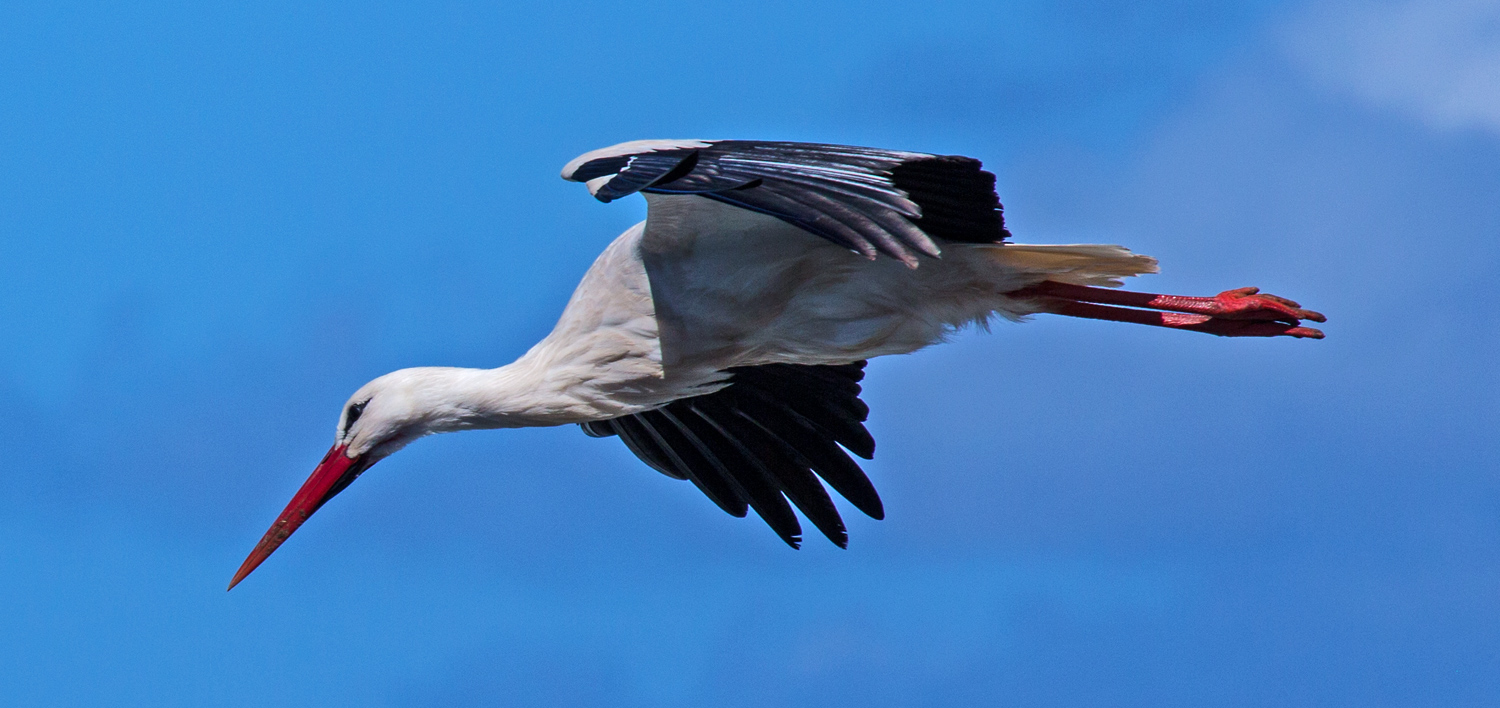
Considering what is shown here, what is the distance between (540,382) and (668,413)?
115 centimetres

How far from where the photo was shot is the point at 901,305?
5.76 meters

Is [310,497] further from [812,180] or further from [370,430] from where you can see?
[812,180]

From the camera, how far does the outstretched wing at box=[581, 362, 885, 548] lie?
22.3ft

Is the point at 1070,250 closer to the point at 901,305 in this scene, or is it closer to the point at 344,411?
the point at 901,305

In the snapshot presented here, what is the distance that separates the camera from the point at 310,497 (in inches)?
247

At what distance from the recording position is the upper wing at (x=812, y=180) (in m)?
4.64

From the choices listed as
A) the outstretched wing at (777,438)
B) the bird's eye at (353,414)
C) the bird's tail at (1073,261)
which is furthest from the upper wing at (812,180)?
the outstretched wing at (777,438)

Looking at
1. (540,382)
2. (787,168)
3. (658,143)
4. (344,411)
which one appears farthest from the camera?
(344,411)

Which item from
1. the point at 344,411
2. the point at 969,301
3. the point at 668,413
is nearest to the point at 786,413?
the point at 668,413

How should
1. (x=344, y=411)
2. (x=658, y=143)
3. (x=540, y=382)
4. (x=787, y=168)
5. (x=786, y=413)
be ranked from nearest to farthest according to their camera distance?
1. (x=787, y=168)
2. (x=658, y=143)
3. (x=540, y=382)
4. (x=344, y=411)
5. (x=786, y=413)

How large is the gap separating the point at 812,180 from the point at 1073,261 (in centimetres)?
129

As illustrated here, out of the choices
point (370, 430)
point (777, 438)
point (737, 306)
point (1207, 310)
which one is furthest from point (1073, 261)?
point (370, 430)

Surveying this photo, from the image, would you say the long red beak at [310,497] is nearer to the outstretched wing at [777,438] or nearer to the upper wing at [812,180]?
the outstretched wing at [777,438]

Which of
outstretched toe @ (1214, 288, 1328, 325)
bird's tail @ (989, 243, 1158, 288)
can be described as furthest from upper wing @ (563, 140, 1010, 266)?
outstretched toe @ (1214, 288, 1328, 325)
